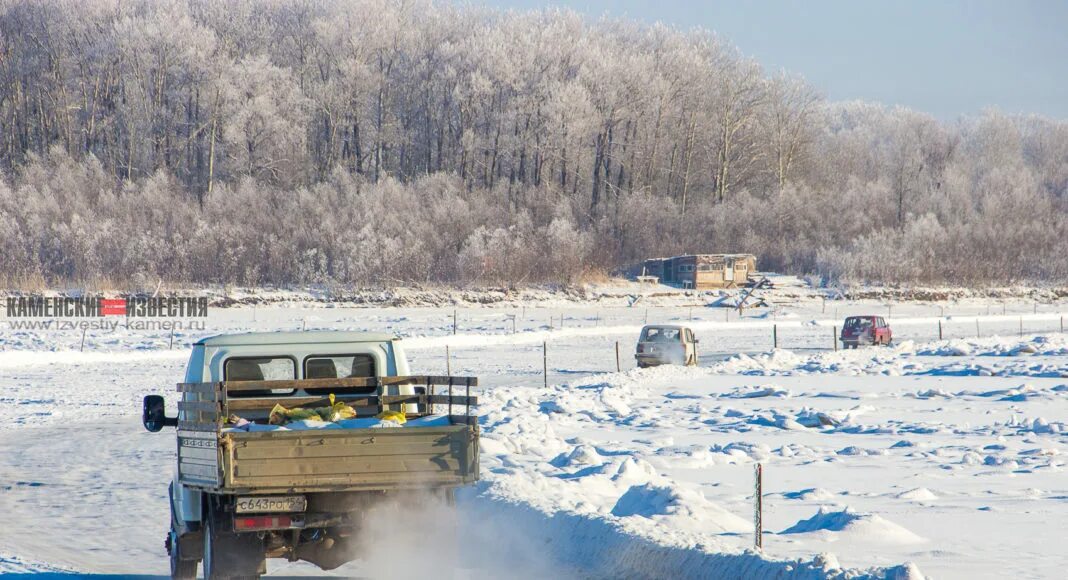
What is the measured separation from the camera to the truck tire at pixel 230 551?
919cm

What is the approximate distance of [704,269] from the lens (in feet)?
293

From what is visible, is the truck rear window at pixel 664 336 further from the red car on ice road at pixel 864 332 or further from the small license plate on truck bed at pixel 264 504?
the small license plate on truck bed at pixel 264 504

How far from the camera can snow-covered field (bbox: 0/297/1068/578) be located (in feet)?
35.4

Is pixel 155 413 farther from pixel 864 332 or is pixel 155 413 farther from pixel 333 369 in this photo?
pixel 864 332

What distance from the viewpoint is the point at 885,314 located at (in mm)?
79188

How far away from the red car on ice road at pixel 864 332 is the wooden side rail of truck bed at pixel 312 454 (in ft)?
136

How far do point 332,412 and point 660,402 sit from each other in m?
18.5

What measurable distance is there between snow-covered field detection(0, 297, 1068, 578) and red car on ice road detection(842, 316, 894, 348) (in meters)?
5.26

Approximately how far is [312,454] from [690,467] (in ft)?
30.1

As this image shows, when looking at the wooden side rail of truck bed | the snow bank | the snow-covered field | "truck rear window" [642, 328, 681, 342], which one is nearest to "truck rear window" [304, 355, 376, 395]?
the wooden side rail of truck bed

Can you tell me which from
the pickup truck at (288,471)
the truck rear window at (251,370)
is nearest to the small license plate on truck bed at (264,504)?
the pickup truck at (288,471)

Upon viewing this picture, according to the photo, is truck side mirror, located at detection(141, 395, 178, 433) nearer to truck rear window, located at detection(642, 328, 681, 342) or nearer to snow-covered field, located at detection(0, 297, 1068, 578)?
snow-covered field, located at detection(0, 297, 1068, 578)

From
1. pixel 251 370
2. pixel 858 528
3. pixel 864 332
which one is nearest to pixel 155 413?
pixel 251 370

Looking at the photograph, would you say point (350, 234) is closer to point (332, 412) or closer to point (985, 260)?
point (985, 260)
